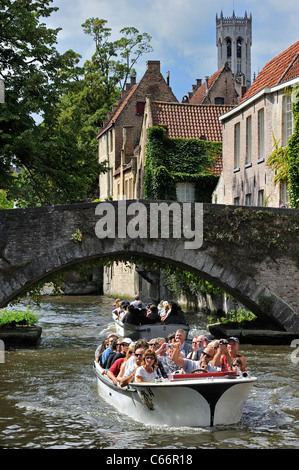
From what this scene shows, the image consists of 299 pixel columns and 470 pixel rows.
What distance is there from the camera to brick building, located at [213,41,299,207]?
22969 millimetres

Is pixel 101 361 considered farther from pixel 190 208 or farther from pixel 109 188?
pixel 109 188

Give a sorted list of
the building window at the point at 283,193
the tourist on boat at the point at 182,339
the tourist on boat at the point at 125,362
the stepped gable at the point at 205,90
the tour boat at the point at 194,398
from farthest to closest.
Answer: the stepped gable at the point at 205,90 < the building window at the point at 283,193 < the tourist on boat at the point at 182,339 < the tourist on boat at the point at 125,362 < the tour boat at the point at 194,398

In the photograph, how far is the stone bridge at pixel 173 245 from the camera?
18.2 m

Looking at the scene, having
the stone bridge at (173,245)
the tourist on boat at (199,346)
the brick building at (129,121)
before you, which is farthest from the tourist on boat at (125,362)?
the brick building at (129,121)

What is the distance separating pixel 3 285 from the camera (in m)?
18.2

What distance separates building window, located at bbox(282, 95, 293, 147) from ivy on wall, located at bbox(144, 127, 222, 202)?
7659 mm

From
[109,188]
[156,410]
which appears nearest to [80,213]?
[156,410]

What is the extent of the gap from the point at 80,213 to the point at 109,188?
2828 cm

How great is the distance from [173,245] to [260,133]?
7.44m

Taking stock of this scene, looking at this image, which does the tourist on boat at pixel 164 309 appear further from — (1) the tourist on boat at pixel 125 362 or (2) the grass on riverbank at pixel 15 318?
(1) the tourist on boat at pixel 125 362

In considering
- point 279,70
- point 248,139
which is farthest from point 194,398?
point 248,139

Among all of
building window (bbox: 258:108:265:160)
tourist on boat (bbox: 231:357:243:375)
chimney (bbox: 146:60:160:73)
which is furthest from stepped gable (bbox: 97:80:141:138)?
tourist on boat (bbox: 231:357:243:375)

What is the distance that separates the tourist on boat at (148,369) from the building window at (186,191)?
19985 mm

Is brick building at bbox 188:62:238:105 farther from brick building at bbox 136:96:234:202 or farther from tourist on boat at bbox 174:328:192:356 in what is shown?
tourist on boat at bbox 174:328:192:356
